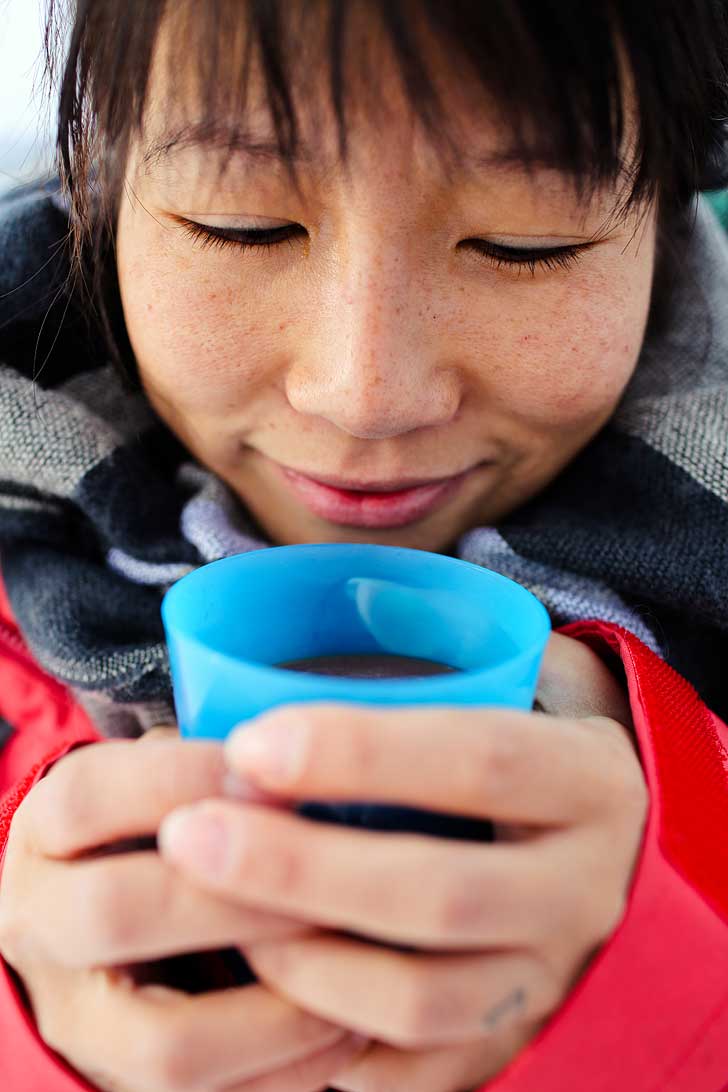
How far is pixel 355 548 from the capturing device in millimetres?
540

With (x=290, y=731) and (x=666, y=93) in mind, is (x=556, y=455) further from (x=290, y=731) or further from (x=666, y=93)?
(x=290, y=731)

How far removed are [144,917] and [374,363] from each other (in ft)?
1.14

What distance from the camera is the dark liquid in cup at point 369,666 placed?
54 centimetres

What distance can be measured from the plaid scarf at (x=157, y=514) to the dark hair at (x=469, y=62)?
0.20 meters

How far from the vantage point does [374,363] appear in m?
0.61

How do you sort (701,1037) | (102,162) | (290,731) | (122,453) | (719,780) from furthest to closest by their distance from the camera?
(122,453) < (102,162) < (719,780) < (701,1037) < (290,731)

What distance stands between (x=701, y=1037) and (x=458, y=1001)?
0.50 feet

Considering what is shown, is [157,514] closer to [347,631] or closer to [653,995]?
[347,631]

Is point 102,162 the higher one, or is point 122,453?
point 102,162

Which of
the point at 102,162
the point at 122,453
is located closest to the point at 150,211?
the point at 102,162

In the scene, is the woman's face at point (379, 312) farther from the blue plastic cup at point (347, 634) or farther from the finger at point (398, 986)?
the finger at point (398, 986)

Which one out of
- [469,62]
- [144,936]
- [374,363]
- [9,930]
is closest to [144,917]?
[144,936]

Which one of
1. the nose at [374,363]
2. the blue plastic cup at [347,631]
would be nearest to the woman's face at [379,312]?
the nose at [374,363]

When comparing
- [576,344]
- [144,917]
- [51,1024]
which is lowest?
[51,1024]
